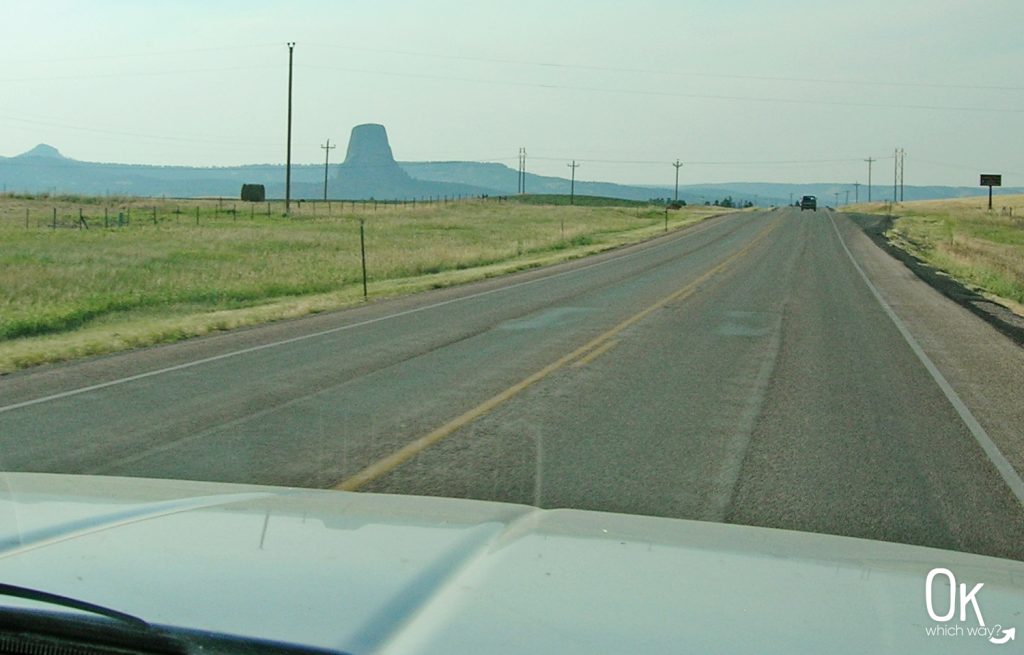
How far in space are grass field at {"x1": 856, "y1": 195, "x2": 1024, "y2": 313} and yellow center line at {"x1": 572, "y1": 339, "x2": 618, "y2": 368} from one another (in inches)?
408

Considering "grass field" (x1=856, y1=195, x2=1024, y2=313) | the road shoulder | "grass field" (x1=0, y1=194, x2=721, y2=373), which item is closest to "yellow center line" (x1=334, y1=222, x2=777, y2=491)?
the road shoulder

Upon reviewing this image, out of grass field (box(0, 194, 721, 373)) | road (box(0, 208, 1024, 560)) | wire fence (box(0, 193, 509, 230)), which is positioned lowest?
road (box(0, 208, 1024, 560))

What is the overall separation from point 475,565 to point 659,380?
8.33 metres

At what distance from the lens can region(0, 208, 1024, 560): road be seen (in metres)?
6.94

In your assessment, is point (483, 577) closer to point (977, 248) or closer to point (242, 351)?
point (242, 351)

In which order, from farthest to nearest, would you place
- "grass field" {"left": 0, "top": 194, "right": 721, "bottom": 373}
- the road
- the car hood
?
"grass field" {"left": 0, "top": 194, "right": 721, "bottom": 373} → the road → the car hood

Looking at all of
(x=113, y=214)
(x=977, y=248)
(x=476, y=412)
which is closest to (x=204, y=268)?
(x=476, y=412)

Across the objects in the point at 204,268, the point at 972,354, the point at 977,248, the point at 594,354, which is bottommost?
the point at 594,354

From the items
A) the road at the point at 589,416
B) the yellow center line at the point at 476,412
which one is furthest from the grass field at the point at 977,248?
the road at the point at 589,416

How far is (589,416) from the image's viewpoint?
9.61m

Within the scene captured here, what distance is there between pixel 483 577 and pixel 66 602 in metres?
1.19

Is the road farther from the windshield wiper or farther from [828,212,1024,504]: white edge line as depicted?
the windshield wiper

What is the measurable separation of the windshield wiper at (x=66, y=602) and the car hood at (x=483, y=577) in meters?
0.05

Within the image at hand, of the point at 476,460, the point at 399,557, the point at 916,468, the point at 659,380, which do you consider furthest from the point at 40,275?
the point at 399,557
